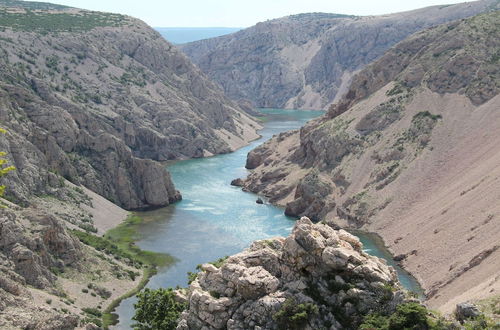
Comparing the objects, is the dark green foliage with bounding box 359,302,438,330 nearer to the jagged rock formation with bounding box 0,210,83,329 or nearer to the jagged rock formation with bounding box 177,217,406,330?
the jagged rock formation with bounding box 177,217,406,330

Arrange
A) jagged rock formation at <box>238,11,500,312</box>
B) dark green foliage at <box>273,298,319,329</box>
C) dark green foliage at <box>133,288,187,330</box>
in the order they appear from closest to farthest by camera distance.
A: 1. dark green foliage at <box>273,298,319,329</box>
2. dark green foliage at <box>133,288,187,330</box>
3. jagged rock formation at <box>238,11,500,312</box>

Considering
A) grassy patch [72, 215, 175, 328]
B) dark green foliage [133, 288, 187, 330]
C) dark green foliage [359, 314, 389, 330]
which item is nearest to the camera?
dark green foliage [359, 314, 389, 330]

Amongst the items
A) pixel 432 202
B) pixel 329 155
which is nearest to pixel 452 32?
pixel 329 155

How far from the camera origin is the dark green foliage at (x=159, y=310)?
→ 60.2m

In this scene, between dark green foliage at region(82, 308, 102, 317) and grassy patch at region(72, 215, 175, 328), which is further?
grassy patch at region(72, 215, 175, 328)

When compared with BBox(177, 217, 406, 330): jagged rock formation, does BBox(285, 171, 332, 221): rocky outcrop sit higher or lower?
lower

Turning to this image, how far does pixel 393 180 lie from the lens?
131875 millimetres

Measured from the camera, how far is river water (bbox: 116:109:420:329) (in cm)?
10234

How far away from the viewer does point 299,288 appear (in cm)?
5203

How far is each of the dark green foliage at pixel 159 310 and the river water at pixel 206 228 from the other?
18.1 meters

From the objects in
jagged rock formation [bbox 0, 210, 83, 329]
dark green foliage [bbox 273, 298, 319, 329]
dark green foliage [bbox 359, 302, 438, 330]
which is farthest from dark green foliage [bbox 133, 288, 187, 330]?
dark green foliage [bbox 359, 302, 438, 330]

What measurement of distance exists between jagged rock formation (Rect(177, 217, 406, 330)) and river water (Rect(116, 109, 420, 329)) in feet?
108

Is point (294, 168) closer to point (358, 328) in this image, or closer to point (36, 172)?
point (36, 172)

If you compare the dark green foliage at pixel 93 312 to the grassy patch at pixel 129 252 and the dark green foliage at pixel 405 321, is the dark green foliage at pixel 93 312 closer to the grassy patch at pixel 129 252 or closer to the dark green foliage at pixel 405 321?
the grassy patch at pixel 129 252
